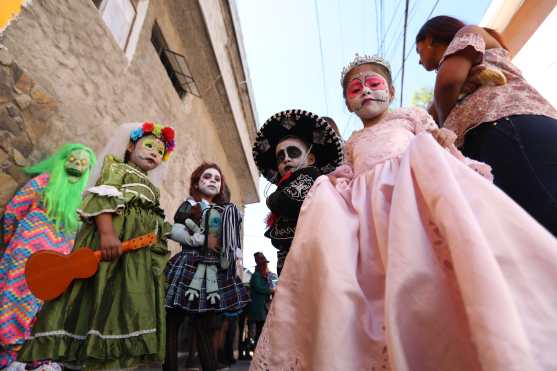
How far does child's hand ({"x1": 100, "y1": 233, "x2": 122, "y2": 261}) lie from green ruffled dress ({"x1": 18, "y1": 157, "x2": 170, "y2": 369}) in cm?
7

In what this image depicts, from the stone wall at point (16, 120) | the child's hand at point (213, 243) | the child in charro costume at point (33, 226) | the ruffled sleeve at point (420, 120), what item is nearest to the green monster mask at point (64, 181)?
the child in charro costume at point (33, 226)

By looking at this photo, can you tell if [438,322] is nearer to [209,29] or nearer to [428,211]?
[428,211]

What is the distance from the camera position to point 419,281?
2.57 feet

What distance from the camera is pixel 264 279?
Answer: 5.55m

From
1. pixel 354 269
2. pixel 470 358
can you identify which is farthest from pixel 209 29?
pixel 470 358

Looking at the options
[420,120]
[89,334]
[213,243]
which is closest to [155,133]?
[213,243]

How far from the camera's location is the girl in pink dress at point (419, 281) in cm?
64

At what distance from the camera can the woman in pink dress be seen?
4.00ft

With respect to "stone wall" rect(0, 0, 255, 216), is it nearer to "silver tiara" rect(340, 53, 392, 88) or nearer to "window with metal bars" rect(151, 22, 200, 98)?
"window with metal bars" rect(151, 22, 200, 98)

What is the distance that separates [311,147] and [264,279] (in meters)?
3.77

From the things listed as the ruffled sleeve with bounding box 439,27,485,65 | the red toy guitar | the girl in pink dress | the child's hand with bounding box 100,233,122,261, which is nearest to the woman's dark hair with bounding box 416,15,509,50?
the ruffled sleeve with bounding box 439,27,485,65

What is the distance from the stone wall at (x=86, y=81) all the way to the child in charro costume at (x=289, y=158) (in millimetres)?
1989

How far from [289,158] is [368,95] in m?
0.68

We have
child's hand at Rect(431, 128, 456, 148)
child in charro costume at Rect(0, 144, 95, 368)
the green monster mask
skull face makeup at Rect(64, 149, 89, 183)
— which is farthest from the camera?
skull face makeup at Rect(64, 149, 89, 183)
